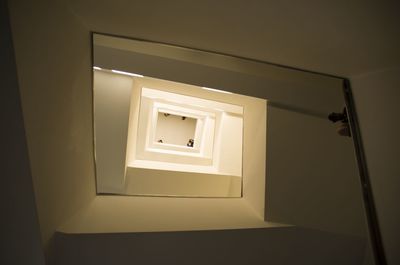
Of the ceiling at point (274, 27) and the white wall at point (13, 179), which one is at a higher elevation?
the ceiling at point (274, 27)

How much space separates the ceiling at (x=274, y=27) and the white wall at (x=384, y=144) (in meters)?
0.06

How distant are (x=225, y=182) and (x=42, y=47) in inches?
65.2

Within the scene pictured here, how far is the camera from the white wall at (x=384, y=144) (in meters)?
0.54

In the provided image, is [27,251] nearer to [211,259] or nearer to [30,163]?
[30,163]

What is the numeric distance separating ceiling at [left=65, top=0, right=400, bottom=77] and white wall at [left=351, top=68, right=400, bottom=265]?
0.19ft

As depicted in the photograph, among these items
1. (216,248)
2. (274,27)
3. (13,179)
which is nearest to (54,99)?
(13,179)

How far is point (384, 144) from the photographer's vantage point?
57cm

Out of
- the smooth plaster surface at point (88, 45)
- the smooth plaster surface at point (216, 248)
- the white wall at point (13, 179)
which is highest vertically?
the smooth plaster surface at point (88, 45)

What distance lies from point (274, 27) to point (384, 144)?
488 millimetres

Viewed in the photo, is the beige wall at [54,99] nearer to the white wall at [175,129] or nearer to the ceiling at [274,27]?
the ceiling at [274,27]

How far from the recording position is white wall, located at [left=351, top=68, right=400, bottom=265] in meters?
0.54

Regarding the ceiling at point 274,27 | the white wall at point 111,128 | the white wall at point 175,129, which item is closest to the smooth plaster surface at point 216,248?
the white wall at point 111,128

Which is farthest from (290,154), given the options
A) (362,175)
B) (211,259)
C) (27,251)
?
(27,251)

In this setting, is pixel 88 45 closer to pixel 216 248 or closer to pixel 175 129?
pixel 216 248
